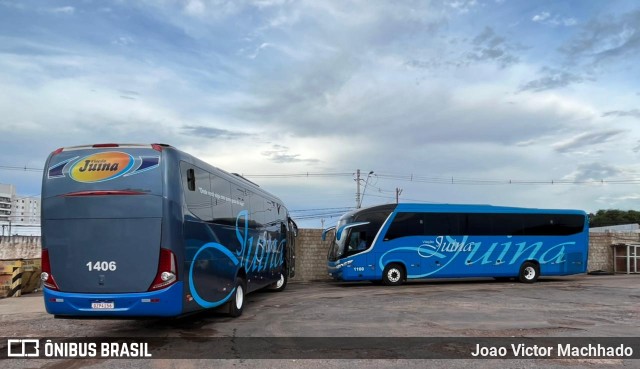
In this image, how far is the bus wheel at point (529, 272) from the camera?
22312 mm

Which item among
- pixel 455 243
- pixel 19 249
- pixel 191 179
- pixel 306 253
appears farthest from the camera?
pixel 19 249

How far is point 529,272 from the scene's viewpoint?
22469mm

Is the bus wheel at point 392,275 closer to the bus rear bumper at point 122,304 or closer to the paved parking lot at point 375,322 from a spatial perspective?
the paved parking lot at point 375,322

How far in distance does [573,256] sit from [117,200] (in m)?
20.9

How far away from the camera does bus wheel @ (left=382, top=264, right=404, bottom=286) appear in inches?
805

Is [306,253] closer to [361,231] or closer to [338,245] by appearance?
[338,245]

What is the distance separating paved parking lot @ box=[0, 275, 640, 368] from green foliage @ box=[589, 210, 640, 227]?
79256 millimetres

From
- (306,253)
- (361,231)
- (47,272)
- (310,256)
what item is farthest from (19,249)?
(47,272)

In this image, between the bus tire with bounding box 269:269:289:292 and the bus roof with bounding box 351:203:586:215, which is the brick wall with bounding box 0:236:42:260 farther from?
the bus roof with bounding box 351:203:586:215

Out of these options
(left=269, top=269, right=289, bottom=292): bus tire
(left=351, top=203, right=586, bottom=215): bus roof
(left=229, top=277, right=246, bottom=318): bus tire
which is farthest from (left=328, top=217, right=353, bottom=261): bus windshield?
(left=229, top=277, right=246, bottom=318): bus tire

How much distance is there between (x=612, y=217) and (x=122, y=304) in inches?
3773

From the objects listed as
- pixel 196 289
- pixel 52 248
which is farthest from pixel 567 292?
A: pixel 52 248

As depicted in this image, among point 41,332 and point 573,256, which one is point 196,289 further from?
point 573,256

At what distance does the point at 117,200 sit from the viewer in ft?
27.3
